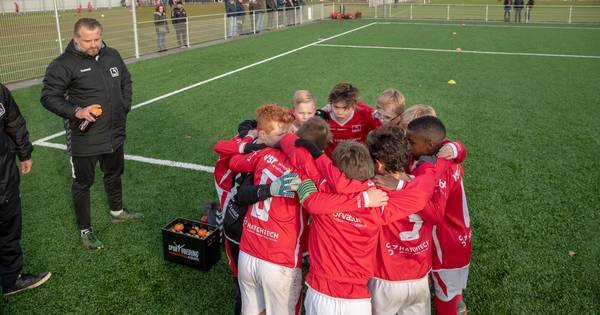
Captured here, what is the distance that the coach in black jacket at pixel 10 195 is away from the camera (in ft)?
13.8

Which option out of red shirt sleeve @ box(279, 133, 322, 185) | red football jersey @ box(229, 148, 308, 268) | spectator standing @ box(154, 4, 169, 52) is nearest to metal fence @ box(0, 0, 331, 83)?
spectator standing @ box(154, 4, 169, 52)

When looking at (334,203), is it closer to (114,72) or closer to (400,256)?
(400,256)

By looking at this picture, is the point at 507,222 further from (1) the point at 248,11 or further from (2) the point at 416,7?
(2) the point at 416,7

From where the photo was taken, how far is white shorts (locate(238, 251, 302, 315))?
128 inches

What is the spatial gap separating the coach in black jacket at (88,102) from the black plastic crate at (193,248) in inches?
37.1

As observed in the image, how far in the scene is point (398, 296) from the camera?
3.30 m

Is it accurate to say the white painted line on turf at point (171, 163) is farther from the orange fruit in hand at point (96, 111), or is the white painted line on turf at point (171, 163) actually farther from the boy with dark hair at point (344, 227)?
the boy with dark hair at point (344, 227)

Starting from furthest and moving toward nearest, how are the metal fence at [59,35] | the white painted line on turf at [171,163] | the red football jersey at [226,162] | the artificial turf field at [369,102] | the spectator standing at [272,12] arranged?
the spectator standing at [272,12], the metal fence at [59,35], the white painted line on turf at [171,163], the artificial turf field at [369,102], the red football jersey at [226,162]

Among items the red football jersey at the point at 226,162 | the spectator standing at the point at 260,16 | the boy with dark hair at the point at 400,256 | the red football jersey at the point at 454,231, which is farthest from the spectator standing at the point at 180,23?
the boy with dark hair at the point at 400,256

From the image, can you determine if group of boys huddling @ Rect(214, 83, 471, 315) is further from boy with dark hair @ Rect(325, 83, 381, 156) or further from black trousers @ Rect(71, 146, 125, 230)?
black trousers @ Rect(71, 146, 125, 230)

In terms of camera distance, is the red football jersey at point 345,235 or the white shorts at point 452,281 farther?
the white shorts at point 452,281

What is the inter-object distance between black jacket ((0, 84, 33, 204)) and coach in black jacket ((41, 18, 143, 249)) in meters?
0.46

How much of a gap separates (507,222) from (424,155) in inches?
114

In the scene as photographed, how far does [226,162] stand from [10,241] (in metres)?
2.03
